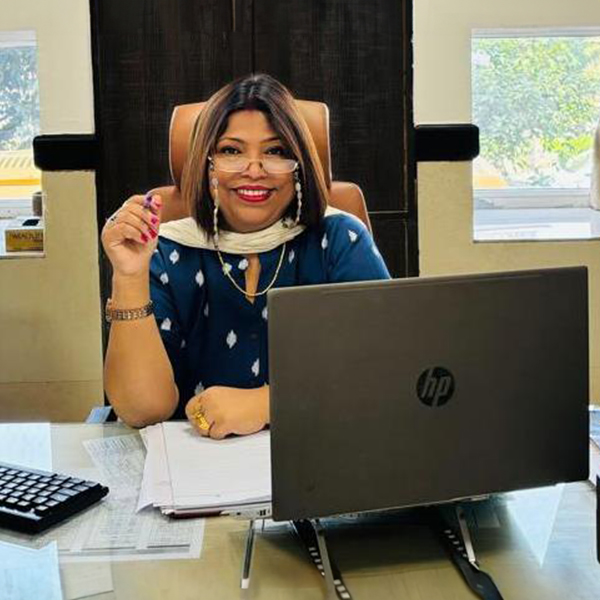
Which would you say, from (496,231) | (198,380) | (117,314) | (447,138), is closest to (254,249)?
(198,380)

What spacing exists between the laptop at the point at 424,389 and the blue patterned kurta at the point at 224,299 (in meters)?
0.89

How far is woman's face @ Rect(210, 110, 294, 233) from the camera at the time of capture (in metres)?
2.14

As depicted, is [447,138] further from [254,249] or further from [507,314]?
[507,314]

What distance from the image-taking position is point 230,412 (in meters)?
1.58

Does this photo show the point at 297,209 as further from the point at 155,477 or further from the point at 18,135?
the point at 18,135

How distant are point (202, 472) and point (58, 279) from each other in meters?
2.10

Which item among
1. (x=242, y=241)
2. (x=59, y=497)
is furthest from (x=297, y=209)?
(x=59, y=497)

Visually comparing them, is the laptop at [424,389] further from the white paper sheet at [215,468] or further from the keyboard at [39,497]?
the keyboard at [39,497]

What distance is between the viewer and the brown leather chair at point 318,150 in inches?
91.0

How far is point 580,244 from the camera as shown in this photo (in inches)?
135

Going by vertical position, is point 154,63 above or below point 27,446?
above

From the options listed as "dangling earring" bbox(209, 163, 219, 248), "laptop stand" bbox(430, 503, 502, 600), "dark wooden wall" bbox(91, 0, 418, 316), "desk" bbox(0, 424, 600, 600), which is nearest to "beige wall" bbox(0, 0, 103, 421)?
"dark wooden wall" bbox(91, 0, 418, 316)

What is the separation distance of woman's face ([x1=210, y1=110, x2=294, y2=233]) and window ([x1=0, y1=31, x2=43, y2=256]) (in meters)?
1.52

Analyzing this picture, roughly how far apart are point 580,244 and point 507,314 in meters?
2.34
